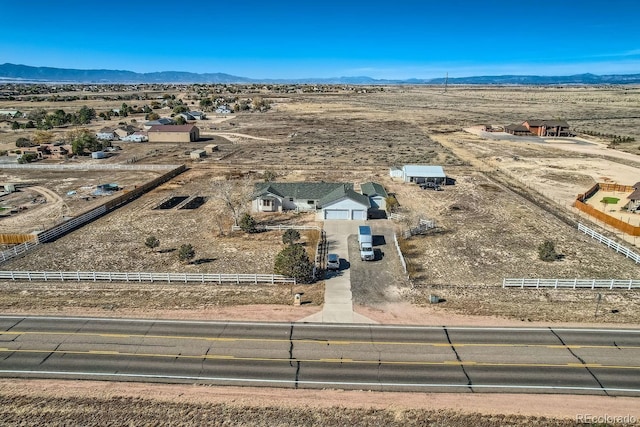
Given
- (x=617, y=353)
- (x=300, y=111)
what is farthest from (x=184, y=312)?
(x=300, y=111)

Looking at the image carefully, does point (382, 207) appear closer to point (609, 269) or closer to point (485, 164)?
point (609, 269)

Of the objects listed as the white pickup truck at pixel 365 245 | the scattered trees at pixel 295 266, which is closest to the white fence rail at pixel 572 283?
the white pickup truck at pixel 365 245

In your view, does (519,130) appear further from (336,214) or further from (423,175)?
(336,214)

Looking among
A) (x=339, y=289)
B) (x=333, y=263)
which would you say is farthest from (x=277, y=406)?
(x=333, y=263)

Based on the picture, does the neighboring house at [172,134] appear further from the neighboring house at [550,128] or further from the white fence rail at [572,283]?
the neighboring house at [550,128]

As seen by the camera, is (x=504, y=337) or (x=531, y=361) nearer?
(x=531, y=361)

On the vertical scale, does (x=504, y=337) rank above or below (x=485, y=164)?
below
